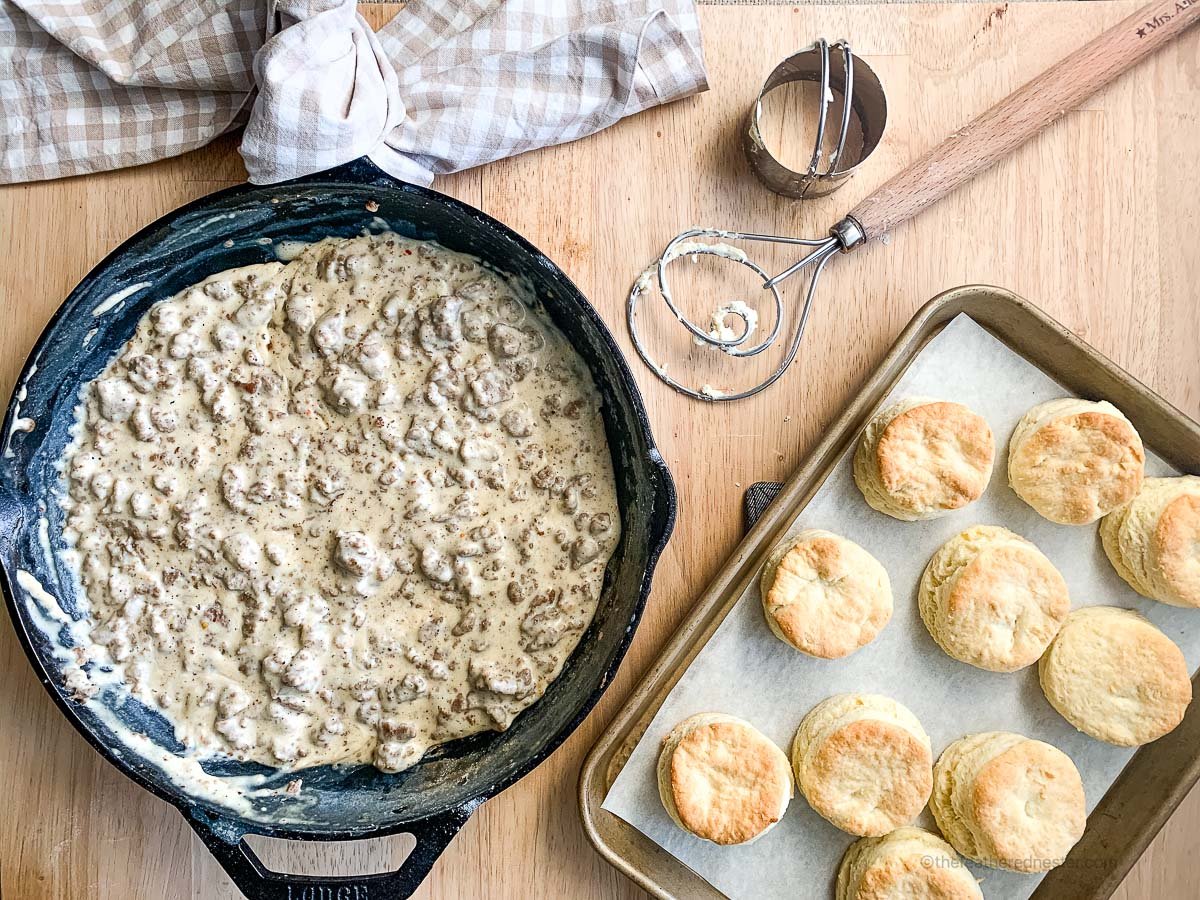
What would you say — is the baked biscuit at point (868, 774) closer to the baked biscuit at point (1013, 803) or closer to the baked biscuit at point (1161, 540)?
the baked biscuit at point (1013, 803)

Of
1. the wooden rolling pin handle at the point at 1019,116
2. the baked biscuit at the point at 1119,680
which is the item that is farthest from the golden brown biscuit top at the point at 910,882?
the wooden rolling pin handle at the point at 1019,116

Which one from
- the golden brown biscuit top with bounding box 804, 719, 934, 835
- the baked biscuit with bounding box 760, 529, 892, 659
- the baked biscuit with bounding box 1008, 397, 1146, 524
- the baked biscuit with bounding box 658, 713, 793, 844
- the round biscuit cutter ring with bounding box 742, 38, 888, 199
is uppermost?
the round biscuit cutter ring with bounding box 742, 38, 888, 199

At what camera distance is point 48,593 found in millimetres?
1350

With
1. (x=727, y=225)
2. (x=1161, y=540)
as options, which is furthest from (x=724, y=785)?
(x=727, y=225)

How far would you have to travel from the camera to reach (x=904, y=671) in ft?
4.55

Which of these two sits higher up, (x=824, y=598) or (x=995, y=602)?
(x=995, y=602)

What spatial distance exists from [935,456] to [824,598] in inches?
9.7

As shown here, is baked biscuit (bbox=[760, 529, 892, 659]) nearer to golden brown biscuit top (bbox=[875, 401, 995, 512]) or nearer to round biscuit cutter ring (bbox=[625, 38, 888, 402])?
golden brown biscuit top (bbox=[875, 401, 995, 512])

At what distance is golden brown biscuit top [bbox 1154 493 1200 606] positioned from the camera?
4.33 feet

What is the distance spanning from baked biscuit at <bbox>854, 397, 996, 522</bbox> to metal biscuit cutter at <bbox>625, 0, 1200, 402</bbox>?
7.9 inches

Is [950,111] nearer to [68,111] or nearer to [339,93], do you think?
[339,93]

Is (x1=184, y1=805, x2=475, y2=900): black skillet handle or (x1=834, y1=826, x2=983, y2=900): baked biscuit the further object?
(x1=834, y1=826, x2=983, y2=900): baked biscuit

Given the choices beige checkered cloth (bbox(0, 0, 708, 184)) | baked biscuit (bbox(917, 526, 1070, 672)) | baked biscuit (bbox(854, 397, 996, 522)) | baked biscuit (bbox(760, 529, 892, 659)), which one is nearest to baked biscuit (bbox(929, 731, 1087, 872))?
baked biscuit (bbox(917, 526, 1070, 672))

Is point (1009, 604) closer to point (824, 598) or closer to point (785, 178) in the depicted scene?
point (824, 598)
